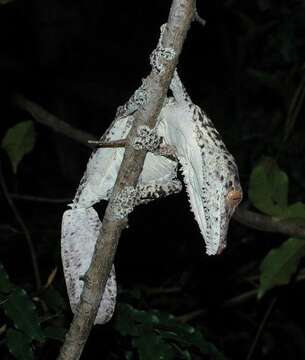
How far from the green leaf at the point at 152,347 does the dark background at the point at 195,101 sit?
0.28 meters

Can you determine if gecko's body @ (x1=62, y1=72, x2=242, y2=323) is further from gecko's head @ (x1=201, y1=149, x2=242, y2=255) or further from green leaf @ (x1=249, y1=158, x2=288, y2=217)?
green leaf @ (x1=249, y1=158, x2=288, y2=217)

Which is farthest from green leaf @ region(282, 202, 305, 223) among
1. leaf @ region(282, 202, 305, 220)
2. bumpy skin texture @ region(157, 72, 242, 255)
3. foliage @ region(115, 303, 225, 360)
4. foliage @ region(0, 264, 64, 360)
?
foliage @ region(0, 264, 64, 360)

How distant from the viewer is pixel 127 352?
264 cm

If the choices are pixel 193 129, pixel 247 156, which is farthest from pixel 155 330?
pixel 247 156

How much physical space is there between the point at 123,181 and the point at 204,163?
53cm

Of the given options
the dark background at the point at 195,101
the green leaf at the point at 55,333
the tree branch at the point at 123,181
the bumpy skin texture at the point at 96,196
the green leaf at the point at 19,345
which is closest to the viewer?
the tree branch at the point at 123,181

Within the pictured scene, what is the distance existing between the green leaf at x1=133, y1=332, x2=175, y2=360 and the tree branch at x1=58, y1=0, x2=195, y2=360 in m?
0.23

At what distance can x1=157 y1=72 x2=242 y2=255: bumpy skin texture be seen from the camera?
2486 millimetres

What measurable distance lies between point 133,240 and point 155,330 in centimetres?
280

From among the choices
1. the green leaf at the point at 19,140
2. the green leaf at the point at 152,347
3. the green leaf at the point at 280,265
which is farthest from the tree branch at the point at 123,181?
the green leaf at the point at 19,140

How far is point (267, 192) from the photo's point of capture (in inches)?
114

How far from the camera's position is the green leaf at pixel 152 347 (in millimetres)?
2287

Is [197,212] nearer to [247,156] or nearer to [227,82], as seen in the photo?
[247,156]

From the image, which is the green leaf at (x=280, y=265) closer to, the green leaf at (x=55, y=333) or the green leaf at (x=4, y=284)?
the green leaf at (x=55, y=333)
